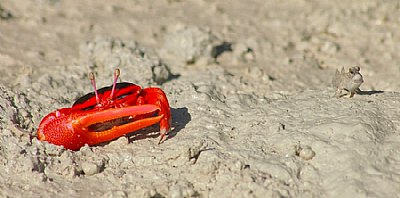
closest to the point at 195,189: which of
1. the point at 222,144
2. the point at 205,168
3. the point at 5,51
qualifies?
the point at 205,168

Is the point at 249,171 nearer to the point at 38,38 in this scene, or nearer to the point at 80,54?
the point at 80,54

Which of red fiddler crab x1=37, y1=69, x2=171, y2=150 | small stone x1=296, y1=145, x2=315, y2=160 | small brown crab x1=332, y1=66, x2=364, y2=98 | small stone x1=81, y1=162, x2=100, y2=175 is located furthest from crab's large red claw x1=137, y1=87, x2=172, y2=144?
small brown crab x1=332, y1=66, x2=364, y2=98

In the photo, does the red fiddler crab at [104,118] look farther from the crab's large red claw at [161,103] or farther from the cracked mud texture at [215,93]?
the cracked mud texture at [215,93]

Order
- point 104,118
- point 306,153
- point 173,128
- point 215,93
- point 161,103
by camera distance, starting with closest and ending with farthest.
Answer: point 306,153, point 104,118, point 161,103, point 173,128, point 215,93

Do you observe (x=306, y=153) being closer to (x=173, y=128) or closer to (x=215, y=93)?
(x=173, y=128)

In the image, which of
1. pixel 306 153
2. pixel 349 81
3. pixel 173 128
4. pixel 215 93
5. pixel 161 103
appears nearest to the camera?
pixel 306 153

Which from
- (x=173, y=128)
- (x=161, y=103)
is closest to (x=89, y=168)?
(x=161, y=103)
